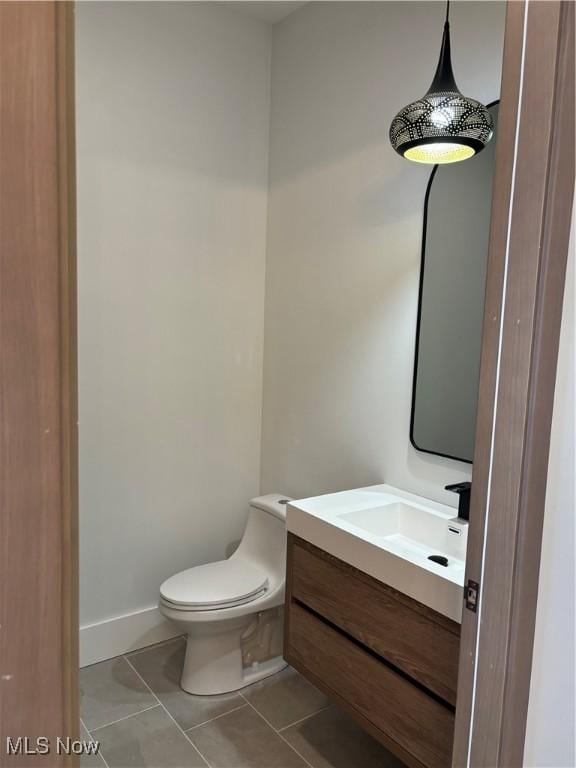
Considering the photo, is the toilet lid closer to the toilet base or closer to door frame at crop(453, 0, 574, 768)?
the toilet base

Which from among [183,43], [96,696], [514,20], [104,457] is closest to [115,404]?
[104,457]

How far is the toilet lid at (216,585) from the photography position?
1.96 metres

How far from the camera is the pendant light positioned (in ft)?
4.61

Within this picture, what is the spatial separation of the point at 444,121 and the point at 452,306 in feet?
1.97

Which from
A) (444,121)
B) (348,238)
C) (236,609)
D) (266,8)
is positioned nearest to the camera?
(444,121)

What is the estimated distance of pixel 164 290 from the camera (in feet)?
7.23

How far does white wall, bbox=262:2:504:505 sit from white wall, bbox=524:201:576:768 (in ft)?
2.82

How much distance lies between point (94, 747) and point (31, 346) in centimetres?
171

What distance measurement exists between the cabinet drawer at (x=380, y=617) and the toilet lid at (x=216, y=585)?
1.06 feet

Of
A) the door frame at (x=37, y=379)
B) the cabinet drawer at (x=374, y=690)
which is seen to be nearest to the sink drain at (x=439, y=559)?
the cabinet drawer at (x=374, y=690)

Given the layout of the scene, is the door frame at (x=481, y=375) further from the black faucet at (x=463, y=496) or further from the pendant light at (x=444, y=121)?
the black faucet at (x=463, y=496)

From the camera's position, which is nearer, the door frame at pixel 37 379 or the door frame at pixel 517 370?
the door frame at pixel 37 379

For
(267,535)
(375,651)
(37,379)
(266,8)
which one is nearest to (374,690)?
(375,651)

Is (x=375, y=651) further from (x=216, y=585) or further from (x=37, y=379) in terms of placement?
(x=37, y=379)
